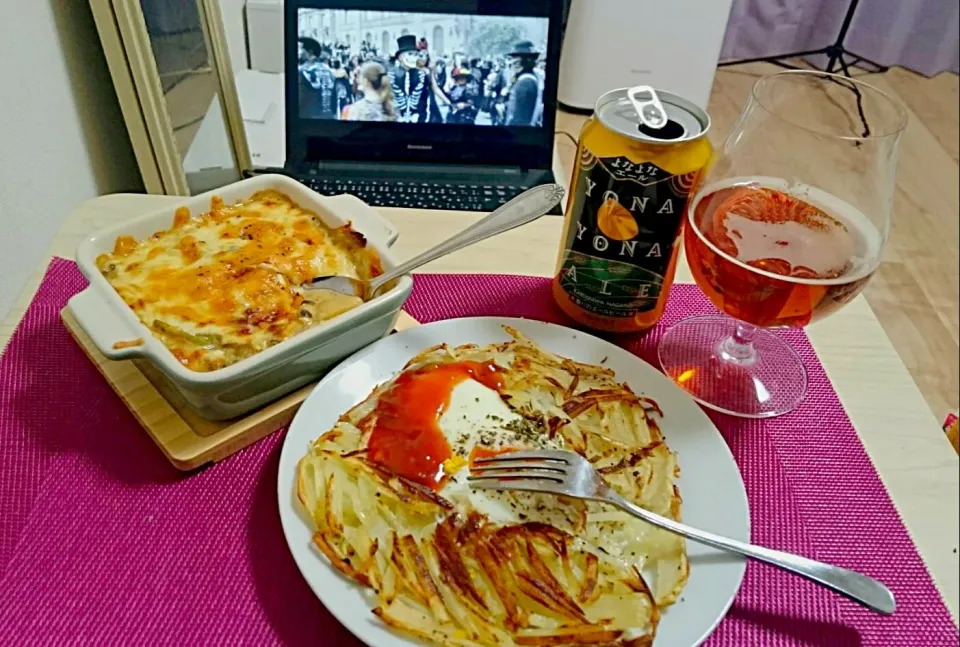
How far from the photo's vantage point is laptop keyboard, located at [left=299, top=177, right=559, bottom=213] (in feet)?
4.08

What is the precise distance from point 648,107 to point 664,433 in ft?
1.06

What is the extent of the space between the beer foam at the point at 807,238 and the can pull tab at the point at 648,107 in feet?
0.27

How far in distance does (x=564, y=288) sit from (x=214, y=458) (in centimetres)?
41

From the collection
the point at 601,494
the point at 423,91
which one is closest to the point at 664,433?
the point at 601,494

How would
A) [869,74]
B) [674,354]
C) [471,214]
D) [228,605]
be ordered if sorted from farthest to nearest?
[869,74], [471,214], [674,354], [228,605]

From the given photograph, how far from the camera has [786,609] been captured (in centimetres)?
62

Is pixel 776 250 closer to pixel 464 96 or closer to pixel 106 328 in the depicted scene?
pixel 106 328

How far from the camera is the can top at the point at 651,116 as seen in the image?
746 mm

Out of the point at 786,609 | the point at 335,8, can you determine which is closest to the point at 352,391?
the point at 786,609

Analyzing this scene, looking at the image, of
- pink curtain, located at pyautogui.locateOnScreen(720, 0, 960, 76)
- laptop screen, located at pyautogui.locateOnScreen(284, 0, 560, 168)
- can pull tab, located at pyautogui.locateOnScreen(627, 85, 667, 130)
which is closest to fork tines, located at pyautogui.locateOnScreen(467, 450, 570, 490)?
can pull tab, located at pyautogui.locateOnScreen(627, 85, 667, 130)

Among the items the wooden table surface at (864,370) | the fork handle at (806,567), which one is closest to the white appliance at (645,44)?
the wooden table surface at (864,370)

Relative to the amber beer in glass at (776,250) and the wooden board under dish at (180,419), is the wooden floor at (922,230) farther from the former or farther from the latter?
the wooden board under dish at (180,419)

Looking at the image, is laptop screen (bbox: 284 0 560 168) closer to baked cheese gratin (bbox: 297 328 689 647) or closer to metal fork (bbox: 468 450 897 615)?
baked cheese gratin (bbox: 297 328 689 647)

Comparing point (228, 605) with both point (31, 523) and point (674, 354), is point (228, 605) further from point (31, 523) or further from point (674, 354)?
point (674, 354)
